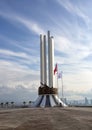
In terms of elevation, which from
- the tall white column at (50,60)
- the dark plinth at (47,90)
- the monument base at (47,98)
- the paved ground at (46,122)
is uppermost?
the tall white column at (50,60)

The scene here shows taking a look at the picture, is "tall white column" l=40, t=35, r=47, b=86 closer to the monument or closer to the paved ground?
the monument

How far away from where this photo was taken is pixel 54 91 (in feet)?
315

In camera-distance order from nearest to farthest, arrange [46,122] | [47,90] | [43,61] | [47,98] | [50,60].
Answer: [46,122] < [47,98] < [47,90] < [50,60] < [43,61]

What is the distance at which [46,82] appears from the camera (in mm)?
100375

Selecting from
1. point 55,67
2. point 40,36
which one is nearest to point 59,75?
point 55,67

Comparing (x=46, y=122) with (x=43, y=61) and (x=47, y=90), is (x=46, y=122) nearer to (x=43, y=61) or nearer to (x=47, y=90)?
(x=47, y=90)

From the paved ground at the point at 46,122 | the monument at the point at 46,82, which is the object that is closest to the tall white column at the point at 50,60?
the monument at the point at 46,82

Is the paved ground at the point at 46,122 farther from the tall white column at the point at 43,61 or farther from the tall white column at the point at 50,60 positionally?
the tall white column at the point at 43,61

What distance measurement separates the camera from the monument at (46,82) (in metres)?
92.6

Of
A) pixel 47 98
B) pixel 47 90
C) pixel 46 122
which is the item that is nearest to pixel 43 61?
pixel 47 90

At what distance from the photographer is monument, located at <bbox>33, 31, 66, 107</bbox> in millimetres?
92625

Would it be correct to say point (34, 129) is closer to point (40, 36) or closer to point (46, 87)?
point (46, 87)

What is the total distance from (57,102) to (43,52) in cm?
2000

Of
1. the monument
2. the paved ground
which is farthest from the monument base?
the paved ground
